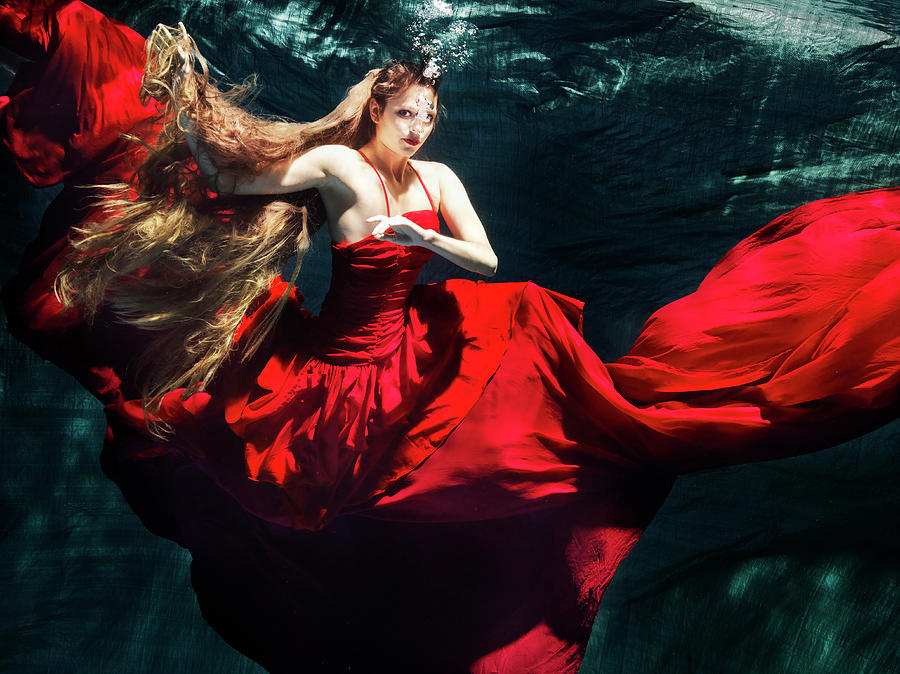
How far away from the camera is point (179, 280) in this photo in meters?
1.22

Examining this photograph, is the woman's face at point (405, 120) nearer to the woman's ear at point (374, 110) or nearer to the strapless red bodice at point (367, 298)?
the woman's ear at point (374, 110)

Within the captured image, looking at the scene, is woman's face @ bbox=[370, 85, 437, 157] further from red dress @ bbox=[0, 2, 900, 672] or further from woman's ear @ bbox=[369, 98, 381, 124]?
red dress @ bbox=[0, 2, 900, 672]

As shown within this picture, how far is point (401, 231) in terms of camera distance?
3.66 feet

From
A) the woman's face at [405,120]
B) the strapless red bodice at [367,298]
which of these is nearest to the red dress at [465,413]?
the strapless red bodice at [367,298]

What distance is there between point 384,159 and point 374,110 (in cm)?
8

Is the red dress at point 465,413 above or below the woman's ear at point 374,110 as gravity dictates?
below

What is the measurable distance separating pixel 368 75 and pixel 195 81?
0.85ft

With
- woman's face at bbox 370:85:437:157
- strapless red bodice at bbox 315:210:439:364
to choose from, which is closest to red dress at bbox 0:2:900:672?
strapless red bodice at bbox 315:210:439:364

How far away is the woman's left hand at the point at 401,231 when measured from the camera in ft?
3.64

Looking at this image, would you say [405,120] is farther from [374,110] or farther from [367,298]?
[367,298]

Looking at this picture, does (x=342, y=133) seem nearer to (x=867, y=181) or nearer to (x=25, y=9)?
(x=25, y=9)

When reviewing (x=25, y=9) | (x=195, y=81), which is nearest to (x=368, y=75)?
(x=195, y=81)

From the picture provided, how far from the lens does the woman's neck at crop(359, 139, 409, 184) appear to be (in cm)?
118

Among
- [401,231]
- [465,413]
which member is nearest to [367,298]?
[401,231]
